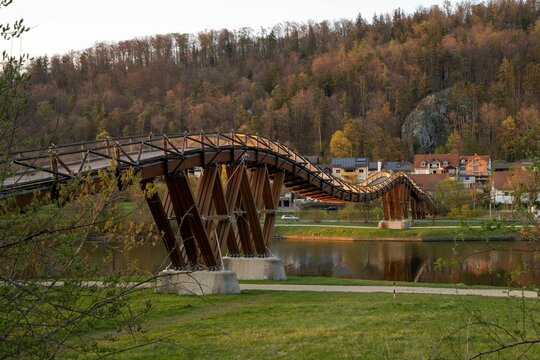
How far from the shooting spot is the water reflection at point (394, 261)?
37125mm

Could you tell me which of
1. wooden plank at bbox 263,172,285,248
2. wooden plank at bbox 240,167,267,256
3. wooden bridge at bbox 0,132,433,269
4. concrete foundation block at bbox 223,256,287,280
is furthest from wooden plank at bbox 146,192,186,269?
wooden plank at bbox 263,172,285,248

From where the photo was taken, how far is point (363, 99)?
141375 mm

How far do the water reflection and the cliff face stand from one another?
69879 millimetres

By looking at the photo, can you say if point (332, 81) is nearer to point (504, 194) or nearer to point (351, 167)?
point (351, 167)

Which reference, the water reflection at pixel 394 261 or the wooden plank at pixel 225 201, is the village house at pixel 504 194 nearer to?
the wooden plank at pixel 225 201

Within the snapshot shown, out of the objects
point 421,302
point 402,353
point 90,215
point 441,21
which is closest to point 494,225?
point 90,215

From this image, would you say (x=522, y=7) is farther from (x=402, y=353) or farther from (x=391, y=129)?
(x=402, y=353)

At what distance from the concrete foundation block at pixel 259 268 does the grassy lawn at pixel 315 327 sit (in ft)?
20.4

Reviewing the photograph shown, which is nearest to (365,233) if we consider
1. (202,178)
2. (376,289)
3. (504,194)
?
(376,289)

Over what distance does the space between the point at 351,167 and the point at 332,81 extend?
47.9 meters

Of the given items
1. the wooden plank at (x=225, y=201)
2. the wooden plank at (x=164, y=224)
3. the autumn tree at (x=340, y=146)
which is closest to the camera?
the wooden plank at (x=164, y=224)

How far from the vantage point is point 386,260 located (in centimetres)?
4678

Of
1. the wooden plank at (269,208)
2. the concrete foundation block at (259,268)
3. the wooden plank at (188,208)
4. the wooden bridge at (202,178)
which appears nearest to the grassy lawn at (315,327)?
the wooden plank at (188,208)

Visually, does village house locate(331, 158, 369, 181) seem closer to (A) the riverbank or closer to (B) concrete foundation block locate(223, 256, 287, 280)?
(A) the riverbank
